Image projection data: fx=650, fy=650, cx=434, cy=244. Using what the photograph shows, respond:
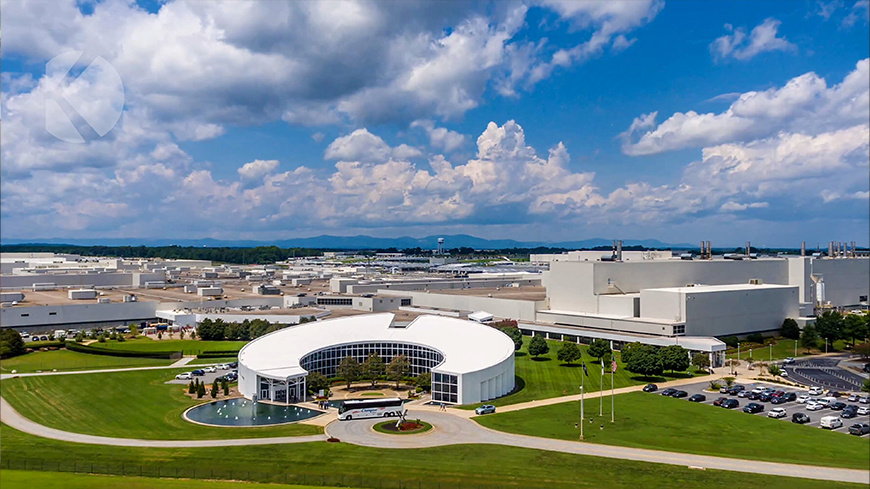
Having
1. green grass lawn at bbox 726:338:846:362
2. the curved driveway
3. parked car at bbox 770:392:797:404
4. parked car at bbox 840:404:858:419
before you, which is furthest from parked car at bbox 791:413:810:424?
green grass lawn at bbox 726:338:846:362

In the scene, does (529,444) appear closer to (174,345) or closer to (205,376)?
(205,376)

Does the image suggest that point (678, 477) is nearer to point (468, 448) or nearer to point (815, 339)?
point (468, 448)

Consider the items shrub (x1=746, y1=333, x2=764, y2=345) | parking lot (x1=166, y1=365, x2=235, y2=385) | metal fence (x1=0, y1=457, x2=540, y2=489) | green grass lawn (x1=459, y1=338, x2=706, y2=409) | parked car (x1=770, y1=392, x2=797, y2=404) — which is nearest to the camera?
metal fence (x1=0, y1=457, x2=540, y2=489)

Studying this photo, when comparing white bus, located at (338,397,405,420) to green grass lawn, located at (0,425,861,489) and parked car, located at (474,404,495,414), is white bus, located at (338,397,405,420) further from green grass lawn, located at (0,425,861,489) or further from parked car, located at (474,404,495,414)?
green grass lawn, located at (0,425,861,489)

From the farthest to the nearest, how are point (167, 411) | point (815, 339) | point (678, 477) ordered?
1. point (815, 339)
2. point (167, 411)
3. point (678, 477)

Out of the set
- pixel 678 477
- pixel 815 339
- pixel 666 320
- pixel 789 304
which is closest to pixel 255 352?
pixel 678 477

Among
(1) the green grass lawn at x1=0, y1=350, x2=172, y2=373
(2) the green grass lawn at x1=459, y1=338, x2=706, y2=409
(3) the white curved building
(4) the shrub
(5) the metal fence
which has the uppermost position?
(3) the white curved building

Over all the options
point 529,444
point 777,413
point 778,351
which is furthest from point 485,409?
point 778,351
